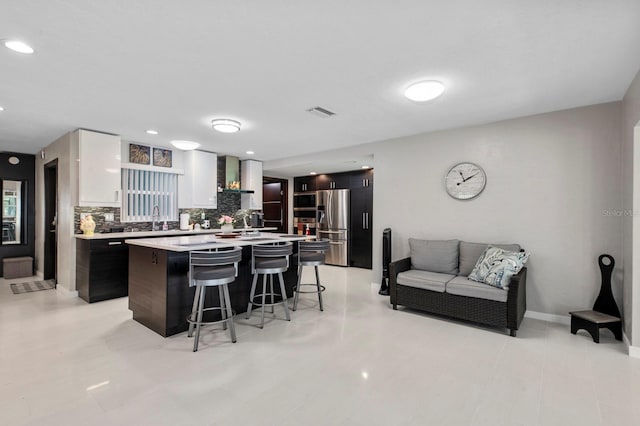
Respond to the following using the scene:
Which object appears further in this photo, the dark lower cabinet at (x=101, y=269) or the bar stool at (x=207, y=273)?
the dark lower cabinet at (x=101, y=269)

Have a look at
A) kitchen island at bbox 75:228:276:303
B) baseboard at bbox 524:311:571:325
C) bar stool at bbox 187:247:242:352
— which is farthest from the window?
baseboard at bbox 524:311:571:325

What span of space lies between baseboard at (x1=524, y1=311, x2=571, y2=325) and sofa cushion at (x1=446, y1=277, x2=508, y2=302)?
0.93 m

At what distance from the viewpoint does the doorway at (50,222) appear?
5.78 meters

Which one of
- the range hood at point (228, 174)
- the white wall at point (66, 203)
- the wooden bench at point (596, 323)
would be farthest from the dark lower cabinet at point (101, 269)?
the wooden bench at point (596, 323)

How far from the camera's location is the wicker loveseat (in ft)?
10.9

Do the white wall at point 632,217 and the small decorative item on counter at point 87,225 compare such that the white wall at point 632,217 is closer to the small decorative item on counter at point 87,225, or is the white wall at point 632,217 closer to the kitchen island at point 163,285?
the kitchen island at point 163,285

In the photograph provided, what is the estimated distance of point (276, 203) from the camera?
345 inches

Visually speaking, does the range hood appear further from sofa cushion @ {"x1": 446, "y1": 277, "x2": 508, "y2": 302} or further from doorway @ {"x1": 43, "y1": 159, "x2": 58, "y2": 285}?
sofa cushion @ {"x1": 446, "y1": 277, "x2": 508, "y2": 302}

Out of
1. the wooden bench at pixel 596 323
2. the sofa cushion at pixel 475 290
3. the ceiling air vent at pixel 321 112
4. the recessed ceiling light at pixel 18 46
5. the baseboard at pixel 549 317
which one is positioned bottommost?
the baseboard at pixel 549 317

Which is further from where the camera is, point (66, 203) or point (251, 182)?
point (251, 182)

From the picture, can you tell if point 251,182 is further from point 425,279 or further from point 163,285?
point 425,279

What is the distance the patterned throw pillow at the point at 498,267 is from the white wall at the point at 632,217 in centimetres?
85

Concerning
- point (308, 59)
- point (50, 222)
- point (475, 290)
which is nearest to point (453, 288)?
point (475, 290)

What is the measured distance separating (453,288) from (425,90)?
225 centimetres
